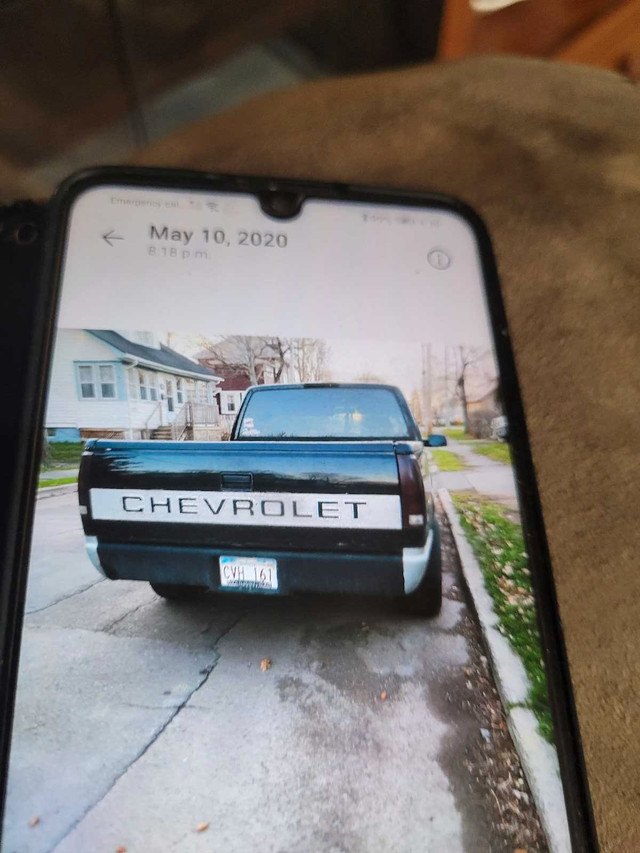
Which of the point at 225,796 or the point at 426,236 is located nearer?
the point at 225,796

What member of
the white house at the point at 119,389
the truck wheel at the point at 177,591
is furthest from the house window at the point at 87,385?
the truck wheel at the point at 177,591

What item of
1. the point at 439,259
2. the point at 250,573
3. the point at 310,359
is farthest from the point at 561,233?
the point at 250,573

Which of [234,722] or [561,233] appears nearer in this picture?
[234,722]

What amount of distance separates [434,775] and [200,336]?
263 millimetres

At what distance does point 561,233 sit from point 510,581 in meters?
0.26

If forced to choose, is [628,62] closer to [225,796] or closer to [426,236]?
[426,236]

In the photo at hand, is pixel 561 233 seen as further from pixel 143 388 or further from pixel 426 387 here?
pixel 143 388

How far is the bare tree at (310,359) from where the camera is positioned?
31 cm

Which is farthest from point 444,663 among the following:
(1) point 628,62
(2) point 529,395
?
(1) point 628,62

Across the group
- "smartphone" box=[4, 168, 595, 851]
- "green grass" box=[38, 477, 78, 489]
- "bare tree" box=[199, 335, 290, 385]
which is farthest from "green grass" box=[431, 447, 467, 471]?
"green grass" box=[38, 477, 78, 489]

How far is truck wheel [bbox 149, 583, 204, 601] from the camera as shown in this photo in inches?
11.1

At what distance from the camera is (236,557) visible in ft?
0.95

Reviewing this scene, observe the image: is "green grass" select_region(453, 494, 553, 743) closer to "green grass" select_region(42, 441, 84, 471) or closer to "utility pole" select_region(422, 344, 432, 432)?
"utility pole" select_region(422, 344, 432, 432)

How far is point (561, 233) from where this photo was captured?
377 millimetres
